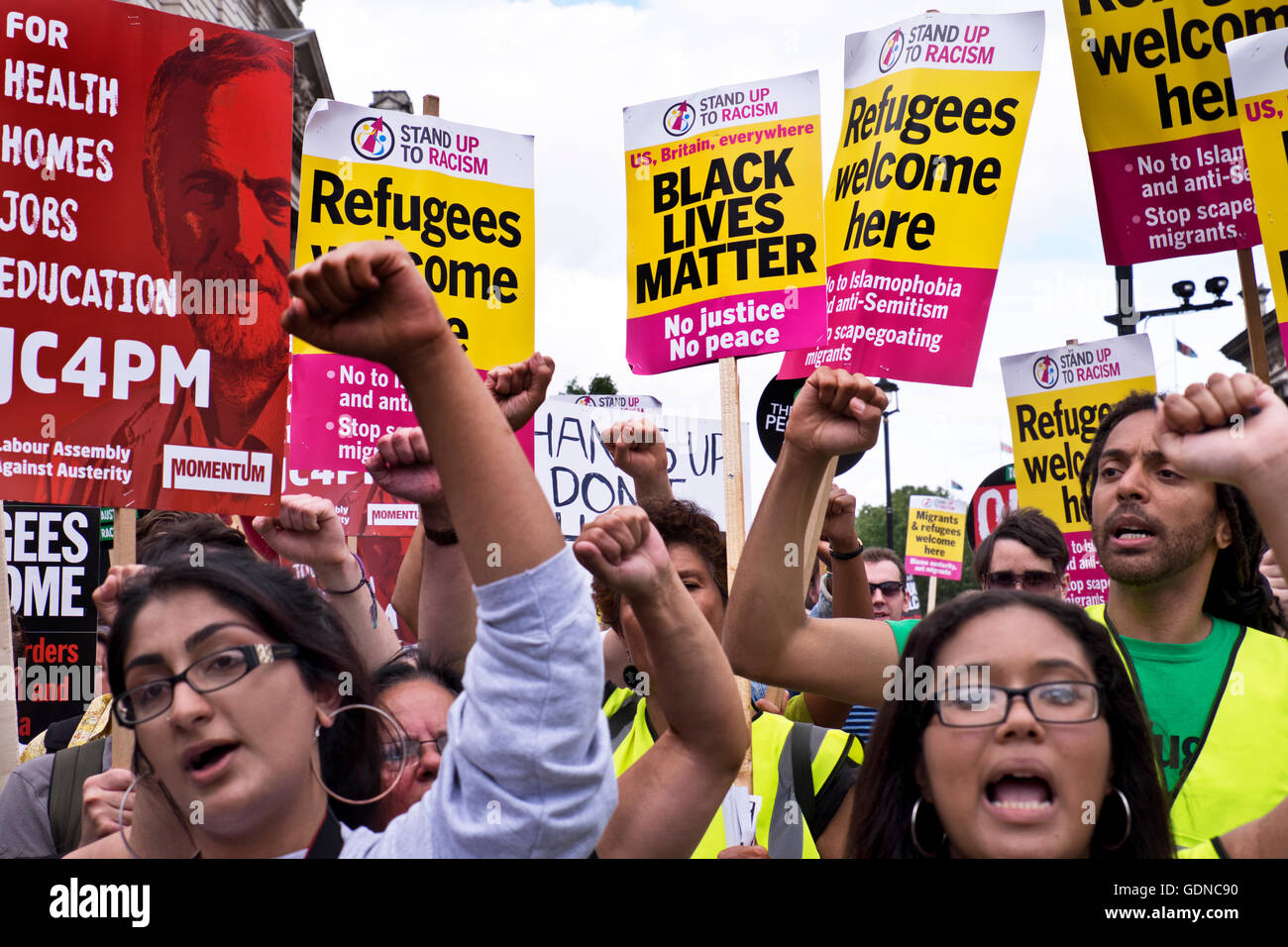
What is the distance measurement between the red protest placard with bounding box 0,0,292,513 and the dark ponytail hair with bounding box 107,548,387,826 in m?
1.24

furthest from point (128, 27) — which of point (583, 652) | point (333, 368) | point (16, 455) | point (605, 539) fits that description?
point (583, 652)

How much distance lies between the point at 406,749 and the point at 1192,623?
1757 mm

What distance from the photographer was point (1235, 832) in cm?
Result: 194

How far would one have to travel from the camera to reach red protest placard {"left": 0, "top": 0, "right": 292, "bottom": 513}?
10.6ft

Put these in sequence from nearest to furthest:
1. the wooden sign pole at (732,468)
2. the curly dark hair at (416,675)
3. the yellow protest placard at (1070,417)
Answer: the curly dark hair at (416,675) < the wooden sign pole at (732,468) < the yellow protest placard at (1070,417)

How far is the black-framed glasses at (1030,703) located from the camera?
1894mm

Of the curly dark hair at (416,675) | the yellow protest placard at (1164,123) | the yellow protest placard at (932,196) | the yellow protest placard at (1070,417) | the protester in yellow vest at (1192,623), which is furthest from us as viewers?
the yellow protest placard at (1070,417)

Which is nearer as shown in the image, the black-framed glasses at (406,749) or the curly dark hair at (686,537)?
the black-framed glasses at (406,749)

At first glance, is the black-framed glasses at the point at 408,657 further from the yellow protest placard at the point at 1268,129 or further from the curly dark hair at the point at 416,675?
the yellow protest placard at the point at 1268,129

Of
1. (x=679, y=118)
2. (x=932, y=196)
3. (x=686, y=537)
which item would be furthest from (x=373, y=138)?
(x=686, y=537)

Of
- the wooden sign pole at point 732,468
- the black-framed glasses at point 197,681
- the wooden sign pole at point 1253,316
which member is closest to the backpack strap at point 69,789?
the black-framed glasses at point 197,681

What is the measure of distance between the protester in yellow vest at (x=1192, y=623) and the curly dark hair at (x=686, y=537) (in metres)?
0.93

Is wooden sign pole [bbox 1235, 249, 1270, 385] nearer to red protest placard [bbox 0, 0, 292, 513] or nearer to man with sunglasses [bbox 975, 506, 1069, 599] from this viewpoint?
man with sunglasses [bbox 975, 506, 1069, 599]
